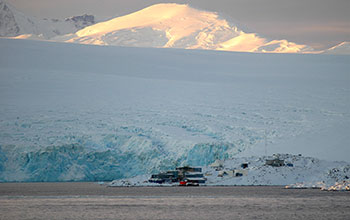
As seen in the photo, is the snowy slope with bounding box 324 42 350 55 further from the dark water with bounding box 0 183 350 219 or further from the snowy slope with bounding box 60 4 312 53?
the dark water with bounding box 0 183 350 219

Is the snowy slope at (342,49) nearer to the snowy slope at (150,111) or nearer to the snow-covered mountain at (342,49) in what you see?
the snow-covered mountain at (342,49)

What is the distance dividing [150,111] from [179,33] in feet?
313

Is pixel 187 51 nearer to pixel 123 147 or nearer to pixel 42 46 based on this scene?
pixel 42 46

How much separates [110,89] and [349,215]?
148 feet

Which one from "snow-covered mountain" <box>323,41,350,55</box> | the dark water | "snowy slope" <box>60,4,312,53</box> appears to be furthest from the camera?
"snowy slope" <box>60,4,312,53</box>

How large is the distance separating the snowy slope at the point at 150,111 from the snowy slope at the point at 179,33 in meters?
60.2

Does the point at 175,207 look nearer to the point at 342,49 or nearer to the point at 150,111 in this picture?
the point at 150,111

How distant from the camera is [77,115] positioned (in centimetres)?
5875

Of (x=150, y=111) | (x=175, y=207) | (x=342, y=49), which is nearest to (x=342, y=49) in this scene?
(x=342, y=49)

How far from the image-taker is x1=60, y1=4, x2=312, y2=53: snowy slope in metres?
143

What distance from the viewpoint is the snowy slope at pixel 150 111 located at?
52.1 m

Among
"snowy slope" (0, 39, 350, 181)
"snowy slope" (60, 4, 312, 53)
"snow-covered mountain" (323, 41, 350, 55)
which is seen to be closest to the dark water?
"snowy slope" (0, 39, 350, 181)

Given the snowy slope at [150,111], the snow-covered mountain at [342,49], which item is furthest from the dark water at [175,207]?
the snow-covered mountain at [342,49]

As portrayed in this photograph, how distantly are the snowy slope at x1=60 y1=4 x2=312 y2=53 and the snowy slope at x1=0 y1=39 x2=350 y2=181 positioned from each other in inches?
2372
